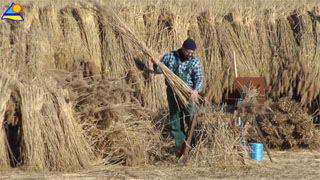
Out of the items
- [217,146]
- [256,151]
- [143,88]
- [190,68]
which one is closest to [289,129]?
[256,151]

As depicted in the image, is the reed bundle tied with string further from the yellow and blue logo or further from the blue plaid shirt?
the yellow and blue logo

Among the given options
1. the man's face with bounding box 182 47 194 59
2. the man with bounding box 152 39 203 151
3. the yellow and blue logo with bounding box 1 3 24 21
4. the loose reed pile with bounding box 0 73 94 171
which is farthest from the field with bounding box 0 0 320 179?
the man's face with bounding box 182 47 194 59

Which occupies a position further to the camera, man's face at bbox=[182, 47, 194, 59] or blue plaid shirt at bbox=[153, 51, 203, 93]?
blue plaid shirt at bbox=[153, 51, 203, 93]

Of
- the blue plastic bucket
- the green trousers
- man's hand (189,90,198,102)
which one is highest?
man's hand (189,90,198,102)

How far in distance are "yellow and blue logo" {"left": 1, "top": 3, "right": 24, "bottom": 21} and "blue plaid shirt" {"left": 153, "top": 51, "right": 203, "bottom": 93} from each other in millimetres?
2731

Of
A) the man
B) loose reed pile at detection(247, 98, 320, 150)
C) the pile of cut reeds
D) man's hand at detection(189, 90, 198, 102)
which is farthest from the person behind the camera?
loose reed pile at detection(247, 98, 320, 150)

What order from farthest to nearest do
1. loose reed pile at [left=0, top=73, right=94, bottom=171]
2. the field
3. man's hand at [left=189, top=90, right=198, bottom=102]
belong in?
man's hand at [left=189, top=90, right=198, bottom=102], the field, loose reed pile at [left=0, top=73, right=94, bottom=171]

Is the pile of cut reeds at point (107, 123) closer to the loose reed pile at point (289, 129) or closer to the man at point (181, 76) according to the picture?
the man at point (181, 76)

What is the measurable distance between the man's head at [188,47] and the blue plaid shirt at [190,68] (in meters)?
0.10

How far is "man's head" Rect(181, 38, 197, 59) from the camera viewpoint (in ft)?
25.6

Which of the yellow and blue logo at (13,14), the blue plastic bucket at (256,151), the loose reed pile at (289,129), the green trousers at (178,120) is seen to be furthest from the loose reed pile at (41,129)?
the loose reed pile at (289,129)

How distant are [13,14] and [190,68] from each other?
3.27 metres

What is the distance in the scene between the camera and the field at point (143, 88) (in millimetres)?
7195

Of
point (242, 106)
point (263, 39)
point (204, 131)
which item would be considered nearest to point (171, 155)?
point (204, 131)
